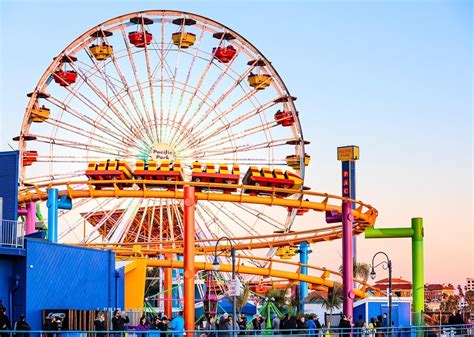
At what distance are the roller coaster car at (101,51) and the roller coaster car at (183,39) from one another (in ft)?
12.1

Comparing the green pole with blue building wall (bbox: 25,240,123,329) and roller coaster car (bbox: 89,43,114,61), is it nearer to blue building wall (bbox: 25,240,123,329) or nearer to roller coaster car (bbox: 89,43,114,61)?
roller coaster car (bbox: 89,43,114,61)

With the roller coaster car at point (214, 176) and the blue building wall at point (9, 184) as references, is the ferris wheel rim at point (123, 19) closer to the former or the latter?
the roller coaster car at point (214, 176)

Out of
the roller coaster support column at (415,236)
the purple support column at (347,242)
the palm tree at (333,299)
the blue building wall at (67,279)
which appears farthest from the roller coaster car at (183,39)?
the blue building wall at (67,279)

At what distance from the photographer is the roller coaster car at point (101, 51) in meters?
61.2

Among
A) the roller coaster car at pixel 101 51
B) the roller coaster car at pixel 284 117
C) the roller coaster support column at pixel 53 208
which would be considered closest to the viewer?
the roller coaster support column at pixel 53 208

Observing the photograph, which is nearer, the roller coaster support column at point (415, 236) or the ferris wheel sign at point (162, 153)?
the roller coaster support column at point (415, 236)

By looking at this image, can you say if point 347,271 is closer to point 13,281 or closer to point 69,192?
point 69,192

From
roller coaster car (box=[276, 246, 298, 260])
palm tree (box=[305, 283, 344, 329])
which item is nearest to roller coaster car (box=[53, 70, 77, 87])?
roller coaster car (box=[276, 246, 298, 260])

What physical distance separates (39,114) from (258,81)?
12025 millimetres

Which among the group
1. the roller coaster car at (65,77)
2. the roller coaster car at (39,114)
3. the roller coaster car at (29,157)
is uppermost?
the roller coaster car at (65,77)

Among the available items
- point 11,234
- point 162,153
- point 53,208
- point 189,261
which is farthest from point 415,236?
point 11,234

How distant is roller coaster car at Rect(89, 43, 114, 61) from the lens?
61.2m

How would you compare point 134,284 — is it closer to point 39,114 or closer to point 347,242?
point 347,242

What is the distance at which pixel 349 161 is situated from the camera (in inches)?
2265
